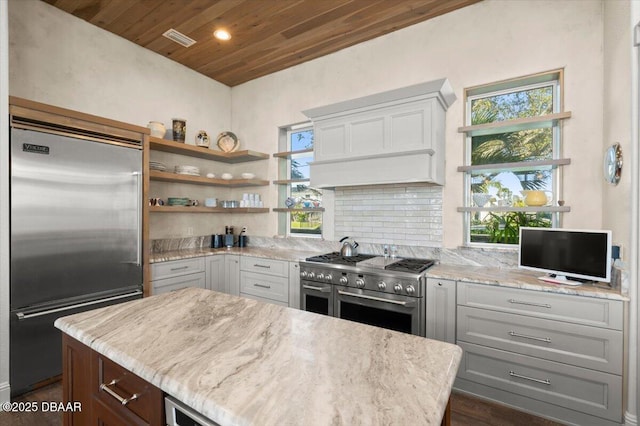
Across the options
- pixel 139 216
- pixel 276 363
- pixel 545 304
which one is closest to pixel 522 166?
pixel 545 304

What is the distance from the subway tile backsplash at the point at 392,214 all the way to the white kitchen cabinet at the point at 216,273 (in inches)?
57.8

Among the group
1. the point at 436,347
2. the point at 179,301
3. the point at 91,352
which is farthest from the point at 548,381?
the point at 91,352

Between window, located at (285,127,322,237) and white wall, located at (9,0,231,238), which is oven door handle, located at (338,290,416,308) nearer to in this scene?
window, located at (285,127,322,237)

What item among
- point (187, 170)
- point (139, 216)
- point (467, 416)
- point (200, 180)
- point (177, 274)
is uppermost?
point (187, 170)

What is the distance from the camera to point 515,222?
276 cm

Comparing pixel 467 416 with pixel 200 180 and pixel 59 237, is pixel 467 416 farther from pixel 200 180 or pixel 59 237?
pixel 200 180

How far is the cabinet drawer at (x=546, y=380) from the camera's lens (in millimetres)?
1888

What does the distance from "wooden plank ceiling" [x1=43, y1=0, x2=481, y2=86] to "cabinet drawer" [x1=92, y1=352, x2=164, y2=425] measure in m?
3.00

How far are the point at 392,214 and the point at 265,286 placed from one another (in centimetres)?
162

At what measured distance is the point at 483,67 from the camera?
2824 millimetres

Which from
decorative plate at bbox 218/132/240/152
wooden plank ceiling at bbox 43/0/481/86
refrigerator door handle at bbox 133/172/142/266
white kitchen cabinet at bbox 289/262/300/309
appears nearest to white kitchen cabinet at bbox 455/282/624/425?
white kitchen cabinet at bbox 289/262/300/309

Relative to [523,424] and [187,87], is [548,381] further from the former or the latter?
[187,87]

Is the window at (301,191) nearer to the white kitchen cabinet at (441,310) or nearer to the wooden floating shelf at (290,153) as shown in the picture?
the wooden floating shelf at (290,153)

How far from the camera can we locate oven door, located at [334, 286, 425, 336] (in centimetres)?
245
